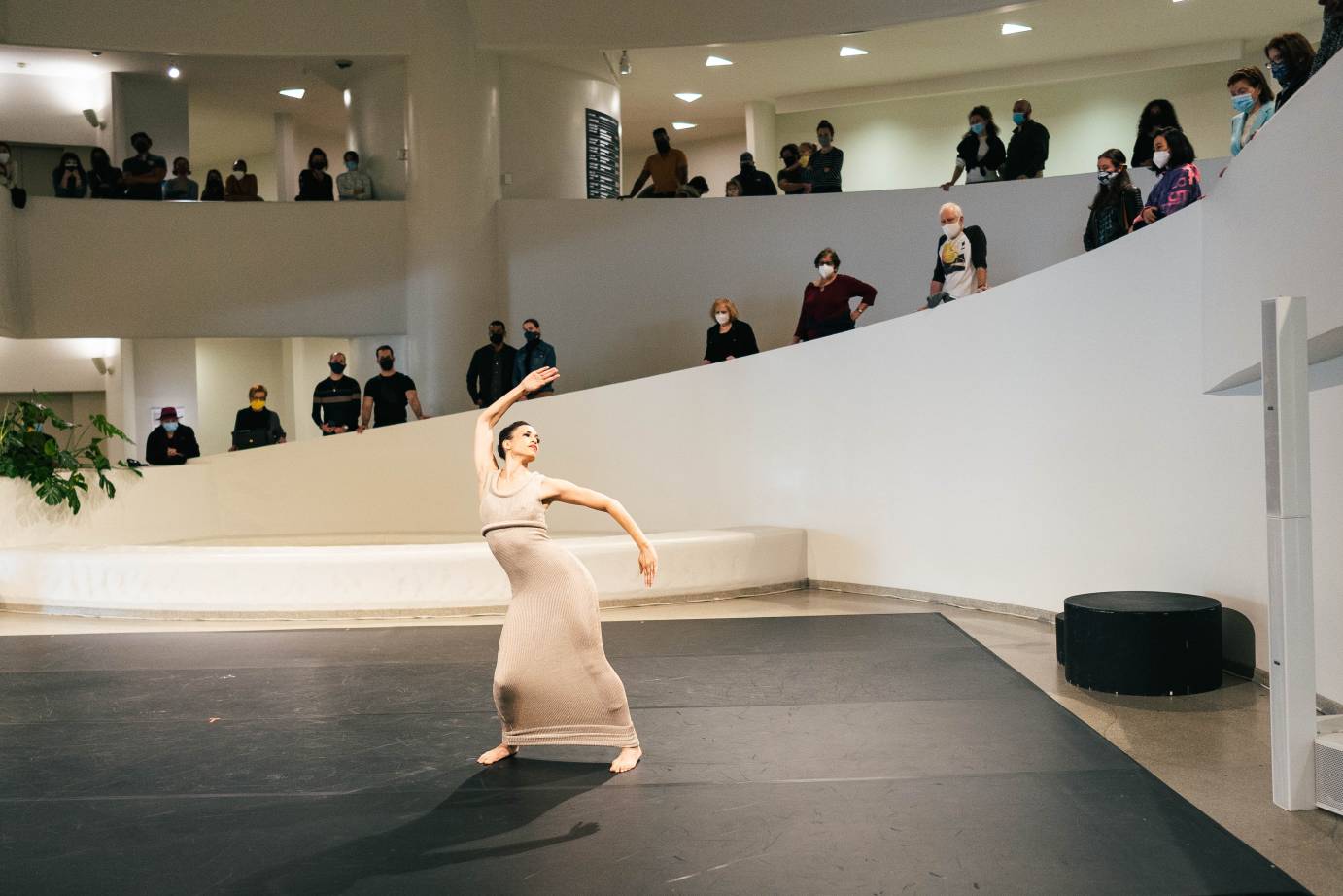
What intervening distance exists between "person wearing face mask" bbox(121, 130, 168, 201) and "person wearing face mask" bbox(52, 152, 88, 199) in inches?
18.8

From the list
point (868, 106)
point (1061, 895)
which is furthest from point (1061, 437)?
point (868, 106)

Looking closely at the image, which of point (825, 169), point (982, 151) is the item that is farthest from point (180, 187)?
point (982, 151)

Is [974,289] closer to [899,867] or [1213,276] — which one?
[1213,276]

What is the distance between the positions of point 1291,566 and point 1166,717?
1657 millimetres

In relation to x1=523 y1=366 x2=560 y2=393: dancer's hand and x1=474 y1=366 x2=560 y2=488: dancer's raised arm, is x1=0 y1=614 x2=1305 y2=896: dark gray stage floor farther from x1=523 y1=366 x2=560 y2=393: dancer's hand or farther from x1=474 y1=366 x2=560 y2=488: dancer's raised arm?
x1=523 y1=366 x2=560 y2=393: dancer's hand

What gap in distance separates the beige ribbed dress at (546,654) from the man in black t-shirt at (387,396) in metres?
8.15

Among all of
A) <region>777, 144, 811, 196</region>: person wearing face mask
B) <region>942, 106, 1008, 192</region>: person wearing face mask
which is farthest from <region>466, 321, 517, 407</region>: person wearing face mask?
<region>942, 106, 1008, 192</region>: person wearing face mask

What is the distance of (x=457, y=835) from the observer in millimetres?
4336

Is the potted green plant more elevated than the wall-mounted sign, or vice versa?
the wall-mounted sign

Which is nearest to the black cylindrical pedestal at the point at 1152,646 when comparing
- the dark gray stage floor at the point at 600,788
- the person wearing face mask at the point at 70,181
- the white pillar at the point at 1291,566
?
the dark gray stage floor at the point at 600,788

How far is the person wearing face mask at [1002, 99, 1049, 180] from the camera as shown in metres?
13.4

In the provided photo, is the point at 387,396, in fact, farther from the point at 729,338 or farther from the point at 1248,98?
the point at 1248,98

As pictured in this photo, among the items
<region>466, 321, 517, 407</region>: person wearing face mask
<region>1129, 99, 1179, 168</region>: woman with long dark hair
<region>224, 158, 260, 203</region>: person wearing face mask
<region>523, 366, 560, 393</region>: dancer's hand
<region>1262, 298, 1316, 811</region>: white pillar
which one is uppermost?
<region>224, 158, 260, 203</region>: person wearing face mask

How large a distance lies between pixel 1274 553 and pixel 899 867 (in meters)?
1.85
